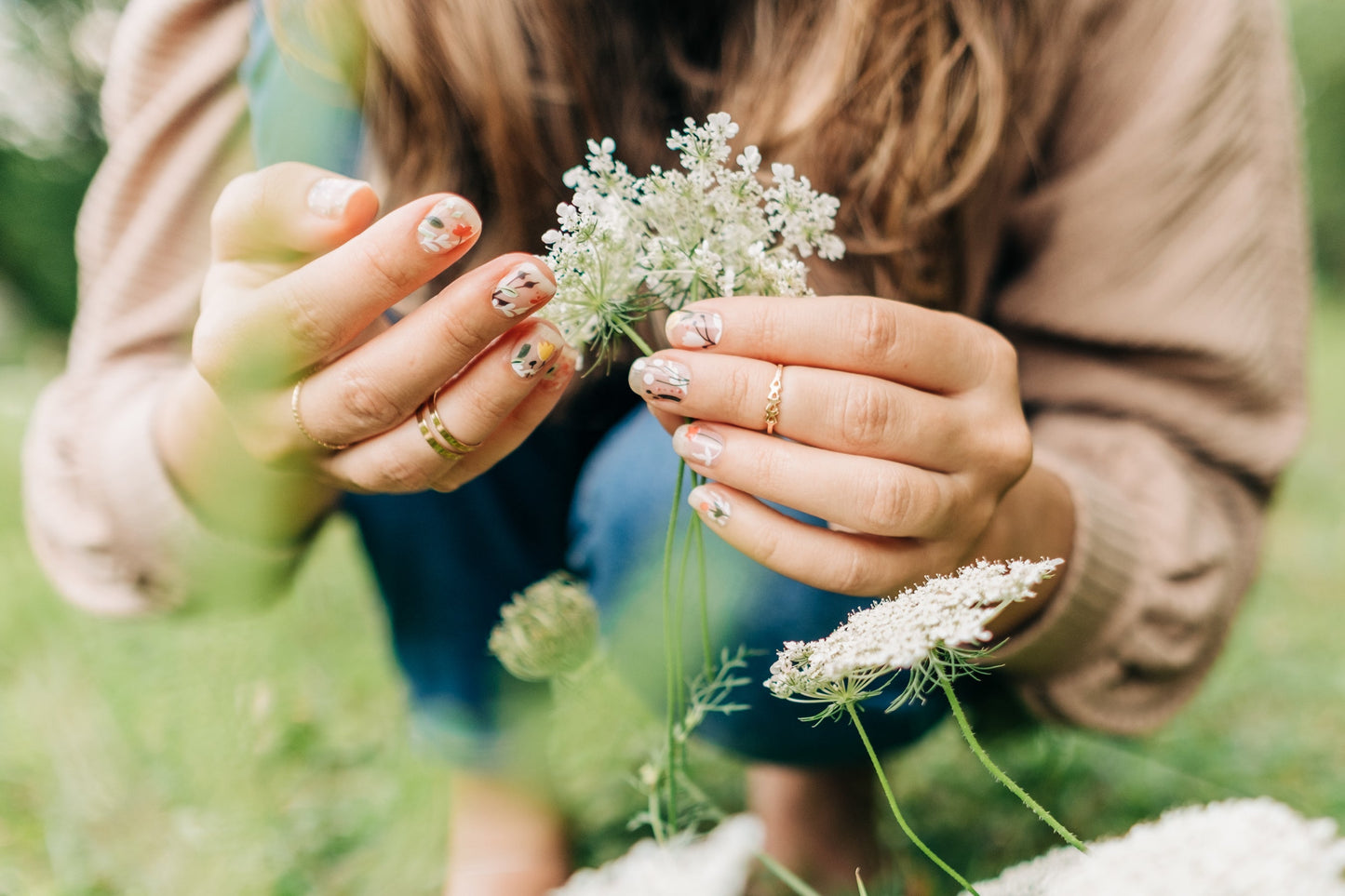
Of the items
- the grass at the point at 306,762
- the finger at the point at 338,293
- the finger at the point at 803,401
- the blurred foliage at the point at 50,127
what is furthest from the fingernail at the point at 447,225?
the blurred foliage at the point at 50,127

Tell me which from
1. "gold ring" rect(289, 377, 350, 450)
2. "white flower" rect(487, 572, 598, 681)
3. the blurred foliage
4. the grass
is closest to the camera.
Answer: "gold ring" rect(289, 377, 350, 450)

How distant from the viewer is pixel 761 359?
45 cm

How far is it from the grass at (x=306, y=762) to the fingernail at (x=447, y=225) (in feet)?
1.24

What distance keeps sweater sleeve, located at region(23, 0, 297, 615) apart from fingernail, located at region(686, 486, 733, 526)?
537mm

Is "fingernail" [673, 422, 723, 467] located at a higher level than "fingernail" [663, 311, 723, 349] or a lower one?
lower

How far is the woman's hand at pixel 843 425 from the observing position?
44 centimetres

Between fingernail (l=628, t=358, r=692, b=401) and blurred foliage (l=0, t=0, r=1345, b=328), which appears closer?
fingernail (l=628, t=358, r=692, b=401)

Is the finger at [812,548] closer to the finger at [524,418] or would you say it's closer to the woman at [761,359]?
the woman at [761,359]

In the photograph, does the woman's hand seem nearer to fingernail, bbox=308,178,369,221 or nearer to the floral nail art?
the floral nail art

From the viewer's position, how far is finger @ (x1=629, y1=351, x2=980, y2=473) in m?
0.44

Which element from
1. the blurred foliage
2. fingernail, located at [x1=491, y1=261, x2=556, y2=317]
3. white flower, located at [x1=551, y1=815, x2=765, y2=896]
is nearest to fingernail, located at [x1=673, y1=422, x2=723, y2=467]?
fingernail, located at [x1=491, y1=261, x2=556, y2=317]

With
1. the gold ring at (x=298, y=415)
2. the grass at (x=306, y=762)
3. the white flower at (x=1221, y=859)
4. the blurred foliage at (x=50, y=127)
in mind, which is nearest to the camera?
the white flower at (x=1221, y=859)

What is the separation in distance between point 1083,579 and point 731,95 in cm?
51

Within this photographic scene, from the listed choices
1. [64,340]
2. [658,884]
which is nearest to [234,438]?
[658,884]
